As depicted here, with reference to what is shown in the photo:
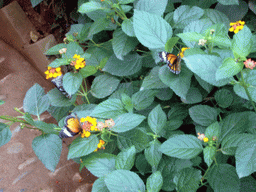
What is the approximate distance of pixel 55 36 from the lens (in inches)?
77.9

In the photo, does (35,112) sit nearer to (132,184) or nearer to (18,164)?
(132,184)

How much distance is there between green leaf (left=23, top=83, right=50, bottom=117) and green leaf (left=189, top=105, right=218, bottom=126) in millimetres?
773

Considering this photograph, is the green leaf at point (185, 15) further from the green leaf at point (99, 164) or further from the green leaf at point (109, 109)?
the green leaf at point (99, 164)

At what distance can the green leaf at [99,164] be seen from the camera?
0.93 m

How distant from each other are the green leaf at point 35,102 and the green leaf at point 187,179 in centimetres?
75

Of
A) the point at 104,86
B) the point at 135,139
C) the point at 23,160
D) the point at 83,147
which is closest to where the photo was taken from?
the point at 83,147

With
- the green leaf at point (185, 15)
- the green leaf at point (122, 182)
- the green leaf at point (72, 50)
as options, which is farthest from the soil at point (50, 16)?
the green leaf at point (122, 182)

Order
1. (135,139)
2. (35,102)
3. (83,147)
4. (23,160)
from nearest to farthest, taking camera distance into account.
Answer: (83,147), (135,139), (35,102), (23,160)

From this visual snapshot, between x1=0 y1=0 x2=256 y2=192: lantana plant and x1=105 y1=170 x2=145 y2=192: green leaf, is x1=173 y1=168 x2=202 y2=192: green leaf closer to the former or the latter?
x1=0 y1=0 x2=256 y2=192: lantana plant

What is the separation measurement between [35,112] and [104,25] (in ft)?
2.01

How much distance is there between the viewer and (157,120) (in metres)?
1.04

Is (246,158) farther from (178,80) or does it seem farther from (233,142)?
(178,80)

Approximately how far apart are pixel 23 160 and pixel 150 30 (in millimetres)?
1554

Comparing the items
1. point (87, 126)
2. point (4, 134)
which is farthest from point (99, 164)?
point (4, 134)
